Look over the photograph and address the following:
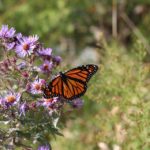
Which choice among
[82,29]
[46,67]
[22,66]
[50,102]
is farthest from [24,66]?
[82,29]

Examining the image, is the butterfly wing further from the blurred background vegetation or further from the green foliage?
the blurred background vegetation

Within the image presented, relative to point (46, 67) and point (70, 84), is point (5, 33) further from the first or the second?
point (70, 84)

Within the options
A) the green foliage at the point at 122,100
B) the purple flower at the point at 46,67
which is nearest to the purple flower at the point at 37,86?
the purple flower at the point at 46,67

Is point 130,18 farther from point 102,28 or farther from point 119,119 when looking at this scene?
point 119,119

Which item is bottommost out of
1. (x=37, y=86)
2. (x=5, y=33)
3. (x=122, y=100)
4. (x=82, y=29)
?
(x=37, y=86)

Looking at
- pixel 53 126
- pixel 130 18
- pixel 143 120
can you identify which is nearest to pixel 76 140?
pixel 143 120

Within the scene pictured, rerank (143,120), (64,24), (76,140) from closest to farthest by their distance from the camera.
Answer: (143,120), (76,140), (64,24)

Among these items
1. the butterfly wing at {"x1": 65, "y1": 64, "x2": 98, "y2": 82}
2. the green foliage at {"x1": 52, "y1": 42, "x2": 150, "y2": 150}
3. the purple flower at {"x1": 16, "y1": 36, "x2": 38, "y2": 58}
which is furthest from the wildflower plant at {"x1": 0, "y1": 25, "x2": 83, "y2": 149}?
the green foliage at {"x1": 52, "y1": 42, "x2": 150, "y2": 150}
